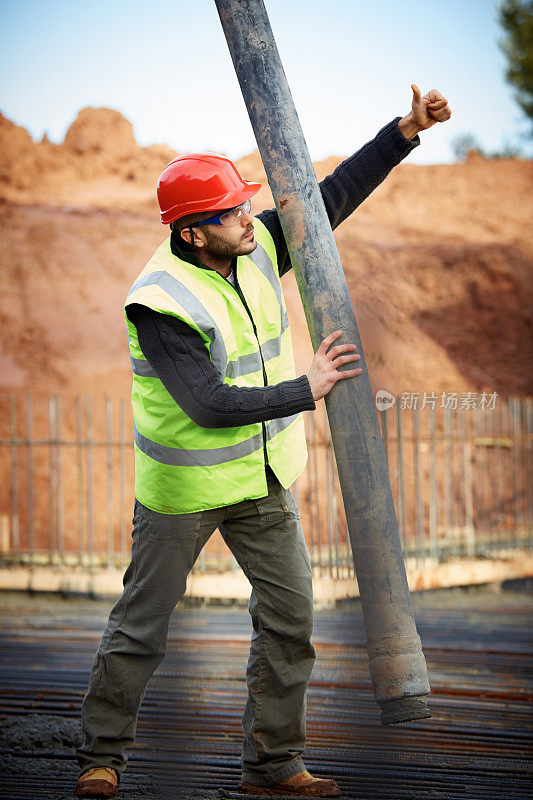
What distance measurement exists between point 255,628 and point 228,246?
111 centimetres

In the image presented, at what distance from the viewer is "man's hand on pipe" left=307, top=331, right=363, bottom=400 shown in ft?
7.61

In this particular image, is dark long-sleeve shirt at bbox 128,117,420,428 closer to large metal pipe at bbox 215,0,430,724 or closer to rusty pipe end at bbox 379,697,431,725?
large metal pipe at bbox 215,0,430,724

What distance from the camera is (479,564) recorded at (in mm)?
8641

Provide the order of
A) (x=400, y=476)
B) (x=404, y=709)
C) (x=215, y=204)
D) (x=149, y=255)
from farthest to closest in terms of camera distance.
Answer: (x=149, y=255) → (x=400, y=476) → (x=215, y=204) → (x=404, y=709)

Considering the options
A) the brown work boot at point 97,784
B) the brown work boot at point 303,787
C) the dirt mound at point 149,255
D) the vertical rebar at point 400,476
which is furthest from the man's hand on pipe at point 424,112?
the dirt mound at point 149,255

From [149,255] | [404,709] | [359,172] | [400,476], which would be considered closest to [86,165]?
[149,255]

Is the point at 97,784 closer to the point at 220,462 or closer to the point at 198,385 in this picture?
the point at 220,462

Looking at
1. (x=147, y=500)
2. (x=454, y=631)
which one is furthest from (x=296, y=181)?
(x=454, y=631)

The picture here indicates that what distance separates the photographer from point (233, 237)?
9.36 ft

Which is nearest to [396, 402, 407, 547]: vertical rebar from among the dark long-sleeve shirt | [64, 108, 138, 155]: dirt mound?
the dark long-sleeve shirt

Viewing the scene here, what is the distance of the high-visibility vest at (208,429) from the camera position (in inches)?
111

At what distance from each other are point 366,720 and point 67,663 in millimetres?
2054

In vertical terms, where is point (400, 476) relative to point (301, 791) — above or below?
above

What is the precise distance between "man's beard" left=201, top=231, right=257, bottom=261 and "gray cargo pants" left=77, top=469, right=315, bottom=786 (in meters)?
0.64
